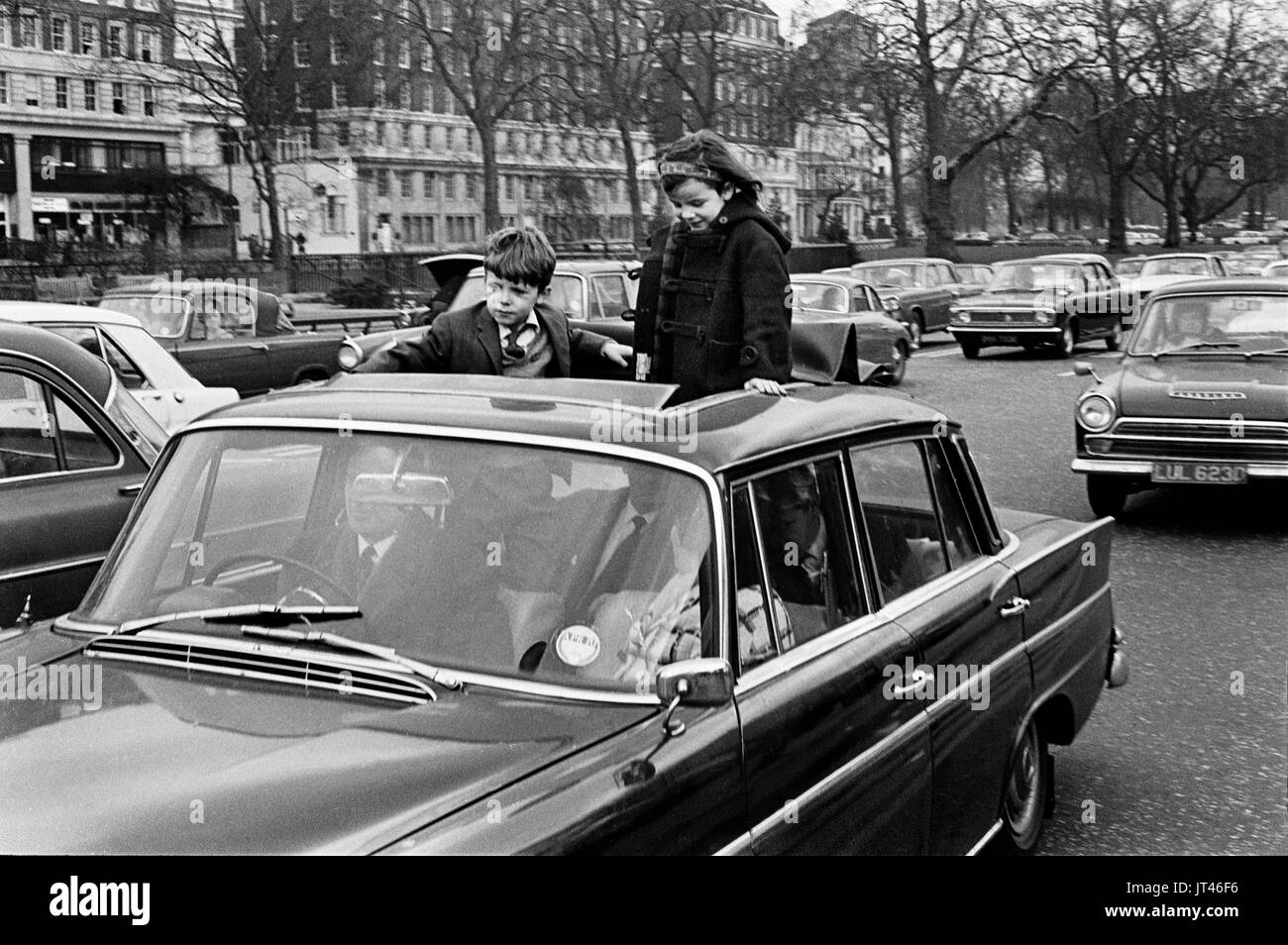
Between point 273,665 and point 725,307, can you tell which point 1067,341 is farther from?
point 273,665

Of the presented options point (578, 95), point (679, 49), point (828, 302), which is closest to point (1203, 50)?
point (679, 49)

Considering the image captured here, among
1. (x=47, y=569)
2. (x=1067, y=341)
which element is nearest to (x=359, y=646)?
(x=47, y=569)

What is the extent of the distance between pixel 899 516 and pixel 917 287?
2903 centimetres

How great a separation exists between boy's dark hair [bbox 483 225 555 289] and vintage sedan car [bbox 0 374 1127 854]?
1257mm

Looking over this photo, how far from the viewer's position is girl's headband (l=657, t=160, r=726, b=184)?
5.69 meters

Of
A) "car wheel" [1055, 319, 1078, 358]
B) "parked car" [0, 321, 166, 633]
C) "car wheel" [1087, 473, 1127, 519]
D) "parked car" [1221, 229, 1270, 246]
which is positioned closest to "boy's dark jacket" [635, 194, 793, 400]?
"parked car" [0, 321, 166, 633]

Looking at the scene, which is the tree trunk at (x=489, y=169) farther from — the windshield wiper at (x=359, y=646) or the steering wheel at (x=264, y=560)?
the windshield wiper at (x=359, y=646)

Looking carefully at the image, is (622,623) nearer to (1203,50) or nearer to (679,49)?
(679,49)

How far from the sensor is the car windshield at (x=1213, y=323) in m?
12.2

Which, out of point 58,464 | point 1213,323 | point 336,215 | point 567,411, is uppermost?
point 336,215

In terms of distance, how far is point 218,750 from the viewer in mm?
2871

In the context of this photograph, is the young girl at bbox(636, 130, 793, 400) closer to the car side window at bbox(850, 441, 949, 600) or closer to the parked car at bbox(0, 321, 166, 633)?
the car side window at bbox(850, 441, 949, 600)

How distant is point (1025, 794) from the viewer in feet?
16.0
